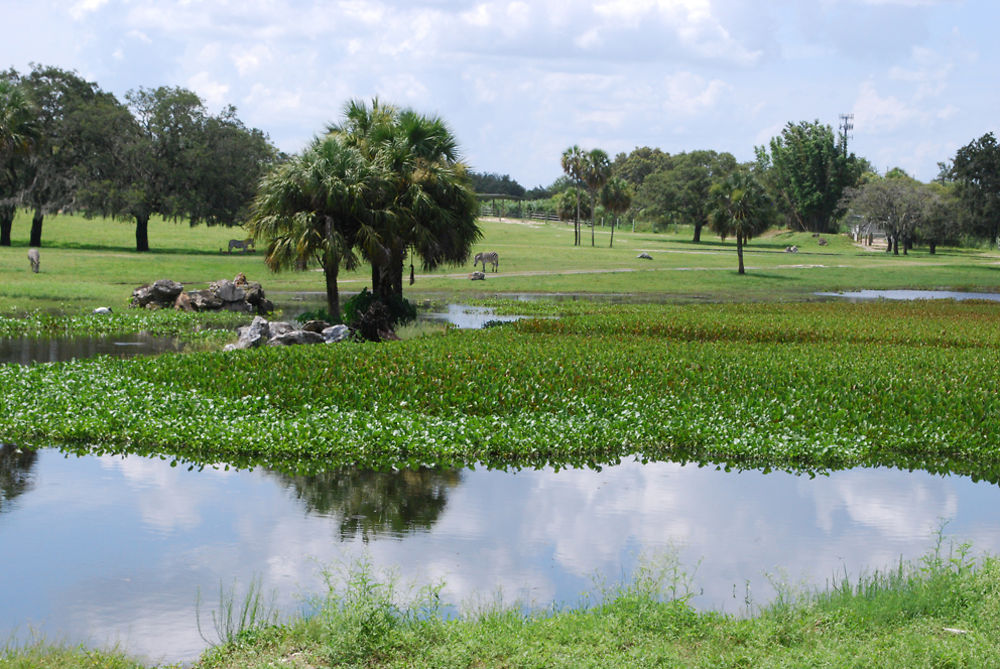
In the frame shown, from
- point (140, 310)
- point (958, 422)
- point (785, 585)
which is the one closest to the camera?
point (785, 585)

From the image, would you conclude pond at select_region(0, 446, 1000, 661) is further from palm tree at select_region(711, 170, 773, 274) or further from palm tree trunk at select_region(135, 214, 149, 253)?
palm tree trunk at select_region(135, 214, 149, 253)

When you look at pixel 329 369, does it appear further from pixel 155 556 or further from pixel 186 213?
pixel 186 213

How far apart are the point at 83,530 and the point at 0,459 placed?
14.9 ft

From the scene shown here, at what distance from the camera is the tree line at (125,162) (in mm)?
70750

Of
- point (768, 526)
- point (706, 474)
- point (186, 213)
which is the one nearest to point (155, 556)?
point (768, 526)

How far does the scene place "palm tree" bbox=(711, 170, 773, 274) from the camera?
69.8 meters

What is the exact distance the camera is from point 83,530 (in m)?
12.1

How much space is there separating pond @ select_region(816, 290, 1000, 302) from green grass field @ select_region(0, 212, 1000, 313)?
2.46 meters

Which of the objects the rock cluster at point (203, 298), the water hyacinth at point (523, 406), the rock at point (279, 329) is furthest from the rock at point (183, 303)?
the water hyacinth at point (523, 406)

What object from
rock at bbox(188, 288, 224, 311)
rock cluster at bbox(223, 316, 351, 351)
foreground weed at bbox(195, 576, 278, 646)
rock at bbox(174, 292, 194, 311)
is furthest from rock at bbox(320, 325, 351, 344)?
foreground weed at bbox(195, 576, 278, 646)

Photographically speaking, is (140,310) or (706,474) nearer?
(706,474)

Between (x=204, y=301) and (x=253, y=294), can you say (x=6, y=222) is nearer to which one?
(x=204, y=301)

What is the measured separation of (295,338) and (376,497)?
1526 cm

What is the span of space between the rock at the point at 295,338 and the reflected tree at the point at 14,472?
1163 cm
